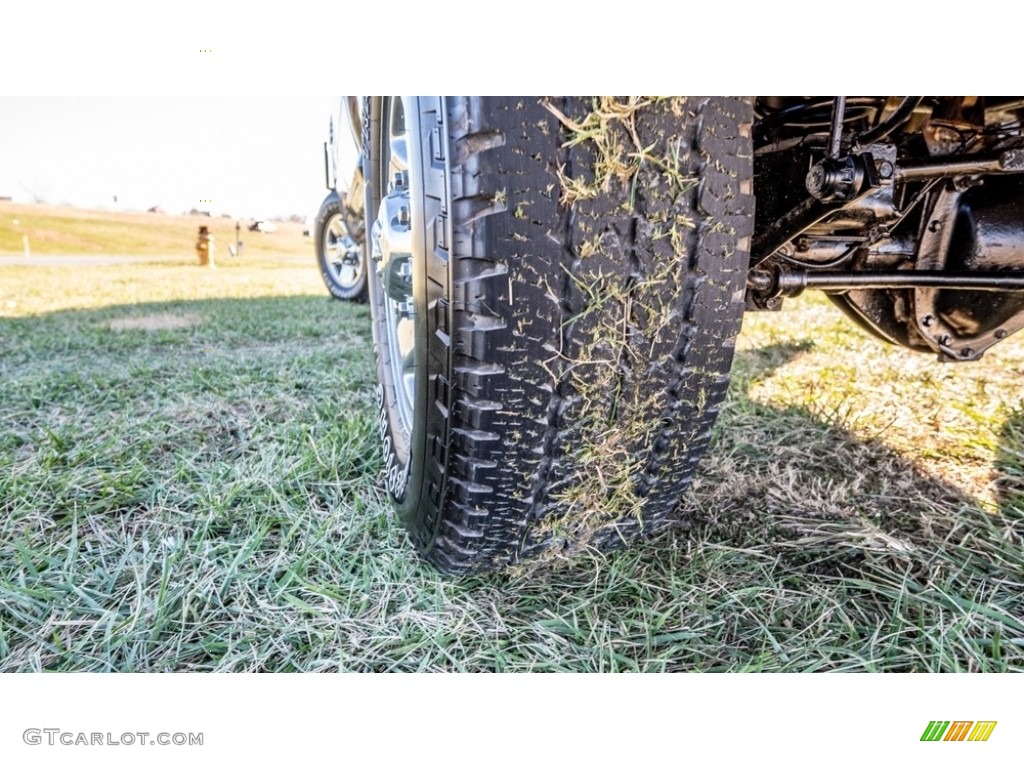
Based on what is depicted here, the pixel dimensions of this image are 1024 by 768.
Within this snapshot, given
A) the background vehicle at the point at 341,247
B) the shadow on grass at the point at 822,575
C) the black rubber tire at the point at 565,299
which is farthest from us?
the background vehicle at the point at 341,247

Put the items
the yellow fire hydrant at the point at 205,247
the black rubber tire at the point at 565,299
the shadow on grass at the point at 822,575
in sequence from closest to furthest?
the black rubber tire at the point at 565,299 → the shadow on grass at the point at 822,575 → the yellow fire hydrant at the point at 205,247

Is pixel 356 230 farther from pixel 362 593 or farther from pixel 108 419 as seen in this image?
pixel 362 593

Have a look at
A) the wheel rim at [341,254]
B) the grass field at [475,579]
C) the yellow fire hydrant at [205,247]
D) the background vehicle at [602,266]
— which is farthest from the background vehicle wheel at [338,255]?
the background vehicle at [602,266]

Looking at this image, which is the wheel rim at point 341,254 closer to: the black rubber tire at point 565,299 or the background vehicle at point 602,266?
the background vehicle at point 602,266

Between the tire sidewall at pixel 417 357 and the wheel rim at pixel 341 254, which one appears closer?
the tire sidewall at pixel 417 357

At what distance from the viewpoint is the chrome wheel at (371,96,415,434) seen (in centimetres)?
70

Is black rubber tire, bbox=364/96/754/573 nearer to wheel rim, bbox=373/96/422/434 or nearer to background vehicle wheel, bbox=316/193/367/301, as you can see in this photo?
wheel rim, bbox=373/96/422/434

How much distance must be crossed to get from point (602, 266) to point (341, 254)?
10.1 feet

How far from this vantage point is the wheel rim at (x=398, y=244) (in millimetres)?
706

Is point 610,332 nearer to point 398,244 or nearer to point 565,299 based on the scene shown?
point 565,299
